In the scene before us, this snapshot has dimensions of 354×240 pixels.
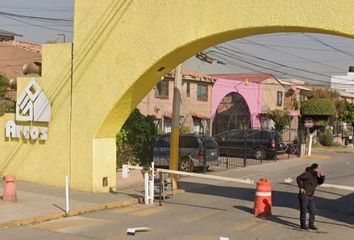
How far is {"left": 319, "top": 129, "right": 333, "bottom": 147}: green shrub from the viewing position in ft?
168

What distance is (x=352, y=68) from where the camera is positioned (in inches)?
3873

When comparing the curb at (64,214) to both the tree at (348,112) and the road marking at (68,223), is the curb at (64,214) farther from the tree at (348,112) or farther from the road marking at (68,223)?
the tree at (348,112)

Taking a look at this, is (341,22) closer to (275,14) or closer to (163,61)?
(275,14)

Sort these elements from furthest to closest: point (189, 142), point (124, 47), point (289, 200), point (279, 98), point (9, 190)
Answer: point (279, 98), point (189, 142), point (289, 200), point (124, 47), point (9, 190)

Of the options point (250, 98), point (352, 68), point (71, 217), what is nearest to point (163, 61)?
point (71, 217)

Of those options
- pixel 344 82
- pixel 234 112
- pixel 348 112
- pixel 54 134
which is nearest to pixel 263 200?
pixel 54 134

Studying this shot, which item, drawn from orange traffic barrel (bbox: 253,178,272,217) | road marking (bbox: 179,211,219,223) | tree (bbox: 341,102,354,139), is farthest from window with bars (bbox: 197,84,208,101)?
orange traffic barrel (bbox: 253,178,272,217)

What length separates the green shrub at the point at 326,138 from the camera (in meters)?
51.3

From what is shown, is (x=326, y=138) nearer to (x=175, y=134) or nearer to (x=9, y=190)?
(x=175, y=134)

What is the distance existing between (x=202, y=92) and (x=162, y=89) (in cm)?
575

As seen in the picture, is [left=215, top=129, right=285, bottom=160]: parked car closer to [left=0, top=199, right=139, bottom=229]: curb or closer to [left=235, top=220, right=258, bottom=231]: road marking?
[left=0, top=199, right=139, bottom=229]: curb

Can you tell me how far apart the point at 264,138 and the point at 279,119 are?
12296 mm

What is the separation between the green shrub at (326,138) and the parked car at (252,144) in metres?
19.6

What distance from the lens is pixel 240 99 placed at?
48719mm
